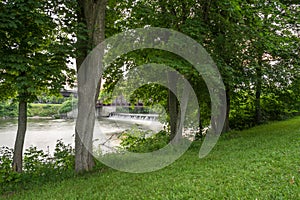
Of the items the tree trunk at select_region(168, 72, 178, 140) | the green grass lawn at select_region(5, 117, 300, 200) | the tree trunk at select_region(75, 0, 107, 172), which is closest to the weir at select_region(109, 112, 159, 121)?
the tree trunk at select_region(168, 72, 178, 140)

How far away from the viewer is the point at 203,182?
2857 millimetres

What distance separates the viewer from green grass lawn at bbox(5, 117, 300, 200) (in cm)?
247

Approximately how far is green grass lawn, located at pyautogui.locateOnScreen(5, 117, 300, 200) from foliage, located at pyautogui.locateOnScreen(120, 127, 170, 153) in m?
2.19

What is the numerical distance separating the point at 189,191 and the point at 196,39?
10.4 feet

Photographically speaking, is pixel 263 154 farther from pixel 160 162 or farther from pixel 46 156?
pixel 46 156

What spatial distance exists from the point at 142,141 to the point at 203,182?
4.83 meters

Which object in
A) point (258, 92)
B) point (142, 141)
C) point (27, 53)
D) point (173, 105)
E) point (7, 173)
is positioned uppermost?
point (27, 53)

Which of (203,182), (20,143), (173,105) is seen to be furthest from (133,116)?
(203,182)

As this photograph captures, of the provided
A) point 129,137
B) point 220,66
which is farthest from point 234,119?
point 220,66

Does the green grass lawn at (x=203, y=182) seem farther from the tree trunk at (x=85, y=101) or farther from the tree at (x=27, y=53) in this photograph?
the tree at (x=27, y=53)

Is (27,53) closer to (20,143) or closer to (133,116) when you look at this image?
(20,143)

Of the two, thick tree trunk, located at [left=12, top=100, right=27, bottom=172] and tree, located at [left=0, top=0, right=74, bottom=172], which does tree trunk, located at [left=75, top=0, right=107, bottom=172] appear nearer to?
tree, located at [left=0, top=0, right=74, bottom=172]

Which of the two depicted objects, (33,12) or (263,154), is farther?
(263,154)

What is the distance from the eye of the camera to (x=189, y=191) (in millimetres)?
2607
